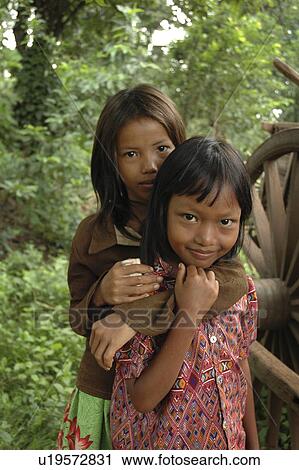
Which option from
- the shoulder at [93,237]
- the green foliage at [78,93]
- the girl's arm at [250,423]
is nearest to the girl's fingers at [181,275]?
the shoulder at [93,237]

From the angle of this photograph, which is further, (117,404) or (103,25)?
(103,25)

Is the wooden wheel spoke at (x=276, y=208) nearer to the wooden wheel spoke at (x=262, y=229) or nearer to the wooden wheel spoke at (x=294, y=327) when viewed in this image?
the wooden wheel spoke at (x=262, y=229)

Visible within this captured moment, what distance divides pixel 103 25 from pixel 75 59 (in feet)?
0.50

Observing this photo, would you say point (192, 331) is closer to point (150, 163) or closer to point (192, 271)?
point (192, 271)

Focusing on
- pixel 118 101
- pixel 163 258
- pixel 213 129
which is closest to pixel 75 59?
pixel 213 129

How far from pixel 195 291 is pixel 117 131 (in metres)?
0.33

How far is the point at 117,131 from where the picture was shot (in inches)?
41.0

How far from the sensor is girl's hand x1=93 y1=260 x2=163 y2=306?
0.95m

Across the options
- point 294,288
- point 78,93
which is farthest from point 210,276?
point 78,93

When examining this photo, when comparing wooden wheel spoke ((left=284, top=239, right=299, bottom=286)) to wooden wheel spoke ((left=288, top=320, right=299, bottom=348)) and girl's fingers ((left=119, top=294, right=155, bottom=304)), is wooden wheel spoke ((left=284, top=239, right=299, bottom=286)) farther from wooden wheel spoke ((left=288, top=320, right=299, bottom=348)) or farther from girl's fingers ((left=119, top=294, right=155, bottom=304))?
girl's fingers ((left=119, top=294, right=155, bottom=304))

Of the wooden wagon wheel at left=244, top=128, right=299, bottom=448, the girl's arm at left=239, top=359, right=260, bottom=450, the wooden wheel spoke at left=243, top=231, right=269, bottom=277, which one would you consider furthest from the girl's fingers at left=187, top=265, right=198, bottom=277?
the wooden wheel spoke at left=243, top=231, right=269, bottom=277

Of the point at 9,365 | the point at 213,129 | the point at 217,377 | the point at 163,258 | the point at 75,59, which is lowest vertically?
the point at 9,365

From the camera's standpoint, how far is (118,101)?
1.06m

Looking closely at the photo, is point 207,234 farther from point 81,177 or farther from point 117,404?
point 81,177
